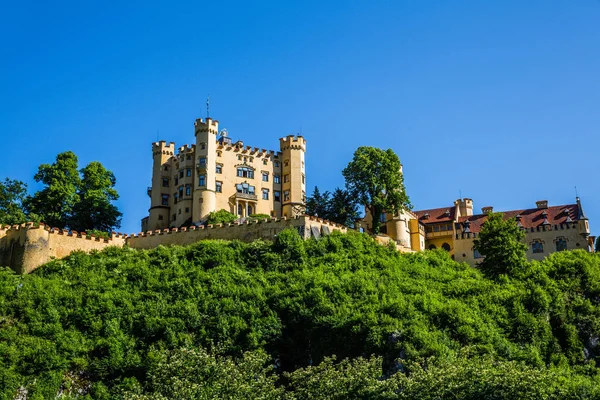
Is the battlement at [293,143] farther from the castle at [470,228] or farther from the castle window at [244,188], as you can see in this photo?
the castle at [470,228]

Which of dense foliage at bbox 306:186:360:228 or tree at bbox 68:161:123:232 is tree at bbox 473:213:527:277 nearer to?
dense foliage at bbox 306:186:360:228

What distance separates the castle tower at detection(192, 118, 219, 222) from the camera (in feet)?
266

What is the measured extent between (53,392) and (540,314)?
33856 mm

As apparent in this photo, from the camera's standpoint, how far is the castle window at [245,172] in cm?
8512

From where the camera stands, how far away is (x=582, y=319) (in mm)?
56250

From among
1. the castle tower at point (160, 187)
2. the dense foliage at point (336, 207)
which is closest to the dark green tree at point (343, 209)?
the dense foliage at point (336, 207)

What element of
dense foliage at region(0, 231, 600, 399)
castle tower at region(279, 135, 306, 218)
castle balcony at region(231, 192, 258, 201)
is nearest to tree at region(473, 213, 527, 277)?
dense foliage at region(0, 231, 600, 399)

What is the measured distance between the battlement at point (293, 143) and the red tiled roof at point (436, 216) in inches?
607

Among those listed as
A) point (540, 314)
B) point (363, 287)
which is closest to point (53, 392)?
point (363, 287)

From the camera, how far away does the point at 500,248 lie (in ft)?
206

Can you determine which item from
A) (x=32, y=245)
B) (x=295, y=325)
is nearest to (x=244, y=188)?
(x=32, y=245)

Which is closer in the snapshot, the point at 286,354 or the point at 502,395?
the point at 502,395

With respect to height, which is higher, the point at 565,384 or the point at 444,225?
the point at 444,225

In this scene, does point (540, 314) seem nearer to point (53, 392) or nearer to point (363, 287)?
point (363, 287)
